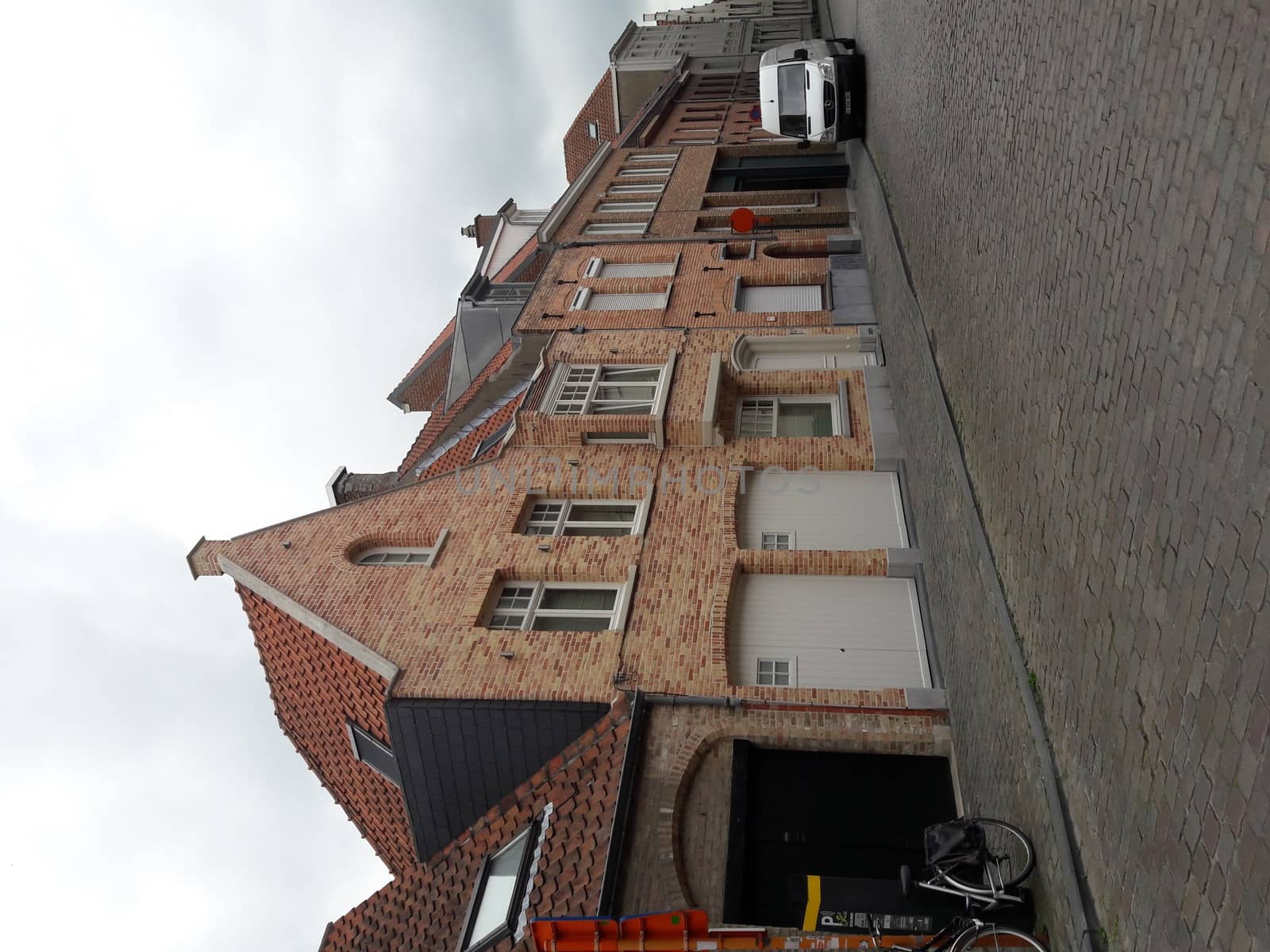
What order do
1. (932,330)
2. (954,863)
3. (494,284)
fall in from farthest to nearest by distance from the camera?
(494,284)
(932,330)
(954,863)

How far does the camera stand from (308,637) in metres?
11.9

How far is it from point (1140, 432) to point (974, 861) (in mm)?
4097

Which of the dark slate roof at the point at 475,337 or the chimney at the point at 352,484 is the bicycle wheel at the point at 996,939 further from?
the dark slate roof at the point at 475,337

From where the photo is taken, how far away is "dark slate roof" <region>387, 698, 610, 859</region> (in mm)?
9930

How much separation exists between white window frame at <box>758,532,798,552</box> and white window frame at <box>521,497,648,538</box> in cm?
192

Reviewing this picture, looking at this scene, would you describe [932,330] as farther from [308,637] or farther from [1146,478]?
[308,637]

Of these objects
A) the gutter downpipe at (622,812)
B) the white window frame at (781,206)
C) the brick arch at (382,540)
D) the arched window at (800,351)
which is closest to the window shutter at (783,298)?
the arched window at (800,351)

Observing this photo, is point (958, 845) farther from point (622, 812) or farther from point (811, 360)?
point (811, 360)

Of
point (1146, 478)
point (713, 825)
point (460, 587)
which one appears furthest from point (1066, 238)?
point (460, 587)

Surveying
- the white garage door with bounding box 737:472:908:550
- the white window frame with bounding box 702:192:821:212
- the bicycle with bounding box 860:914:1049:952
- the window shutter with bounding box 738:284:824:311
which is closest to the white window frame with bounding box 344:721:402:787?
the white garage door with bounding box 737:472:908:550

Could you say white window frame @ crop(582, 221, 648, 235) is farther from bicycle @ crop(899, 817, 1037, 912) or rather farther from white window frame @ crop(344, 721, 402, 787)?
bicycle @ crop(899, 817, 1037, 912)

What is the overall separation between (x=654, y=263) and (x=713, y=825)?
15.0 metres

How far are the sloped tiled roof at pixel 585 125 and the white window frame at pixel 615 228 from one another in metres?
18.9

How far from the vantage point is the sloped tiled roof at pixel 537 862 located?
840 cm
